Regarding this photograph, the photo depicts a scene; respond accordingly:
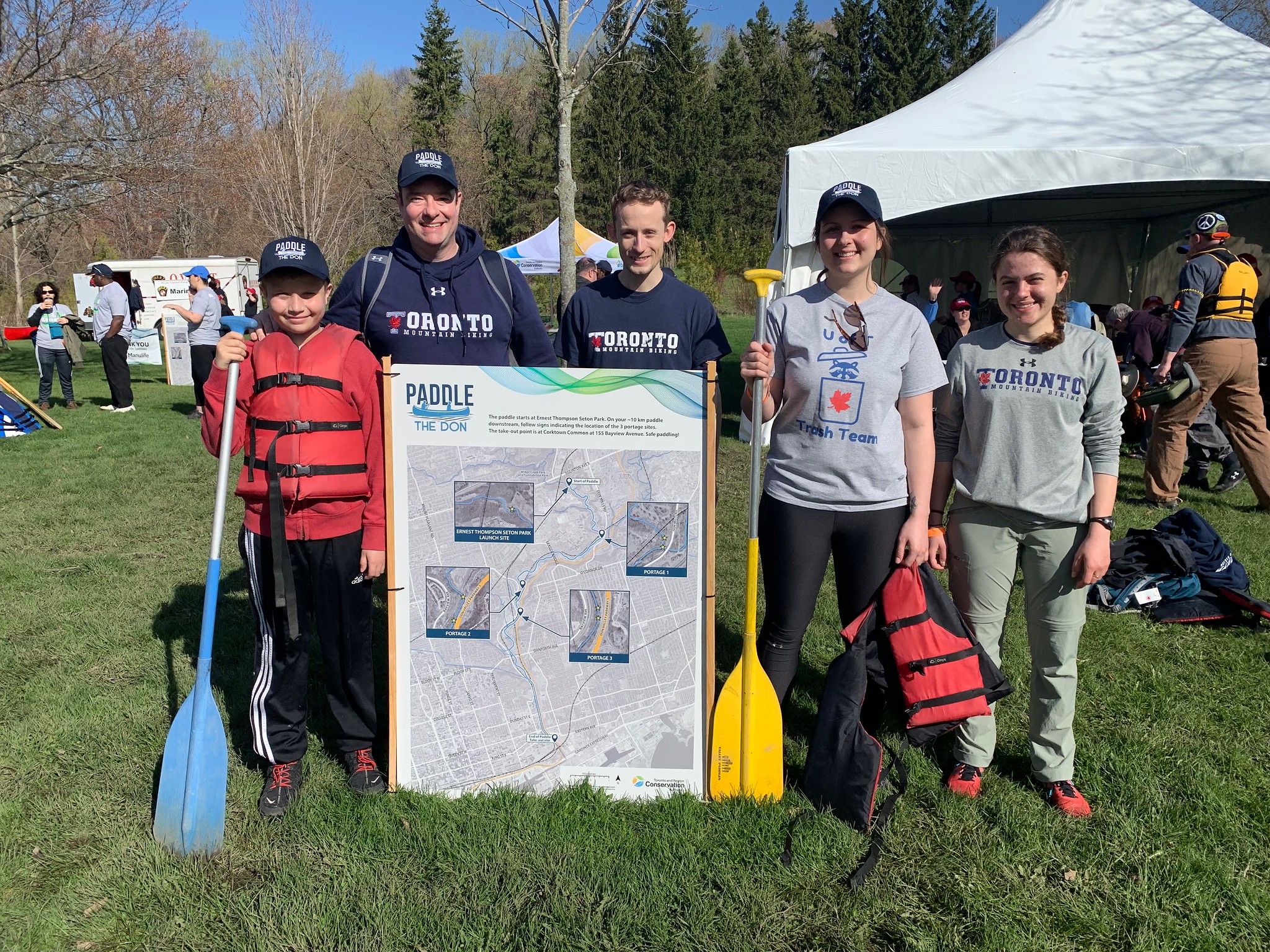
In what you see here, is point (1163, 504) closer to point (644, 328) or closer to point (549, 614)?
point (644, 328)

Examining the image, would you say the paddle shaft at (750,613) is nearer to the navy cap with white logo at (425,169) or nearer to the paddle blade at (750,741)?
the paddle blade at (750,741)

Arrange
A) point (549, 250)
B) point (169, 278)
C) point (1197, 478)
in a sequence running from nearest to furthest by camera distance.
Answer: point (1197, 478) < point (169, 278) < point (549, 250)

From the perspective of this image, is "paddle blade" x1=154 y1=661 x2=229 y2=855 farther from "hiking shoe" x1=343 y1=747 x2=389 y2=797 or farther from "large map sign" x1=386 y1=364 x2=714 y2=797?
"large map sign" x1=386 y1=364 x2=714 y2=797

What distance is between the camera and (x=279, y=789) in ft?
10.2

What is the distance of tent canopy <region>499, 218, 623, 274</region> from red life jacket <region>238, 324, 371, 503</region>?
17.1m

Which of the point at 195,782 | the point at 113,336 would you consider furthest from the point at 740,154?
the point at 195,782

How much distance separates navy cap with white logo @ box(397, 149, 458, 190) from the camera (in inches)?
123

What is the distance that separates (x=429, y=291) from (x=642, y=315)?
84 centimetres

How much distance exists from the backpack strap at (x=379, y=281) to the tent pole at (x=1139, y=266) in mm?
14709

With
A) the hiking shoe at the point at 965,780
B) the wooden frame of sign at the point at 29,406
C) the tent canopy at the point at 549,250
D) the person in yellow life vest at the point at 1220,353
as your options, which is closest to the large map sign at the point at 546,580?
the hiking shoe at the point at 965,780

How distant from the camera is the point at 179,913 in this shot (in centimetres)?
256

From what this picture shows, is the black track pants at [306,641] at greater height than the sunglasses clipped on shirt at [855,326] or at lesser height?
lesser

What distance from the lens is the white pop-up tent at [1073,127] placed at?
25.6 ft

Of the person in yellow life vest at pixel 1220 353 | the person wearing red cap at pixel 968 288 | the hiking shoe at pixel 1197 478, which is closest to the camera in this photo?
the person in yellow life vest at pixel 1220 353
